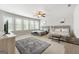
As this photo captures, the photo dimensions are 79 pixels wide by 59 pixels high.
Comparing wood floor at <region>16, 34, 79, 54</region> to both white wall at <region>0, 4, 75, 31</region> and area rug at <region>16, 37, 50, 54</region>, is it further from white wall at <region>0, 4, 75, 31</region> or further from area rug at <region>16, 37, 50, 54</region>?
white wall at <region>0, 4, 75, 31</region>

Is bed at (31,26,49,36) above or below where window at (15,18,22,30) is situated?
below

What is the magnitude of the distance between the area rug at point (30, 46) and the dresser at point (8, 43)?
0.09 meters

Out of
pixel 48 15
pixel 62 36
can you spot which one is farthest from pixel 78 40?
pixel 48 15

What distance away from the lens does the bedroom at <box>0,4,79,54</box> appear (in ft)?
4.99

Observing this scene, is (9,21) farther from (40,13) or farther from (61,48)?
(61,48)

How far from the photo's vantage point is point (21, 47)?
60.6 inches

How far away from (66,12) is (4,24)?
1.01 m

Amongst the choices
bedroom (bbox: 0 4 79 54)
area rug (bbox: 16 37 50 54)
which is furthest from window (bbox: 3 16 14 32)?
area rug (bbox: 16 37 50 54)

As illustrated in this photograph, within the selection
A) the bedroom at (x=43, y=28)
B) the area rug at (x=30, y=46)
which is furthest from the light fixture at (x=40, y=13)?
the area rug at (x=30, y=46)

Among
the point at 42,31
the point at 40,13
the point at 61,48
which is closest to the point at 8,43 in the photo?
the point at 42,31

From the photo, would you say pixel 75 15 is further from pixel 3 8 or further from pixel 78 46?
pixel 3 8

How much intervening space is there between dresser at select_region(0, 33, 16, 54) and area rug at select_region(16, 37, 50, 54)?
0.09 meters

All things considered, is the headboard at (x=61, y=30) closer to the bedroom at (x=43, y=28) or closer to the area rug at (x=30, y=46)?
the bedroom at (x=43, y=28)

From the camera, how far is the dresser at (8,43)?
150 centimetres
